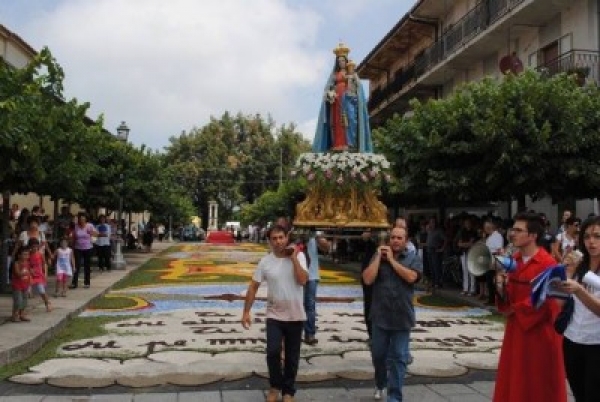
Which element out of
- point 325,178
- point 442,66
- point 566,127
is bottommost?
point 325,178

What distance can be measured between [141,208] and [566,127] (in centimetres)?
2140

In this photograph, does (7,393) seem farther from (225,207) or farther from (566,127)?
(225,207)

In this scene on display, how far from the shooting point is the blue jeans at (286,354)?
670 cm

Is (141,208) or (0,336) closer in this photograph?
(0,336)

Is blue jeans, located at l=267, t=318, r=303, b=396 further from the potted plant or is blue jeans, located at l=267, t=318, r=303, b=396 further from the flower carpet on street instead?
the potted plant

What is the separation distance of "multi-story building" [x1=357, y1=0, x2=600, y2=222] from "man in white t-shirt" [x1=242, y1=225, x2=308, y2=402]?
14.8m

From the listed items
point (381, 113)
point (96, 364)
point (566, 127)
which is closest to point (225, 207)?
point (381, 113)

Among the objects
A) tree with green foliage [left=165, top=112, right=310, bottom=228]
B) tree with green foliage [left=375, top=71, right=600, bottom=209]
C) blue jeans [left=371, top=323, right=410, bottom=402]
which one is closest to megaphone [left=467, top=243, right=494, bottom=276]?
blue jeans [left=371, top=323, right=410, bottom=402]

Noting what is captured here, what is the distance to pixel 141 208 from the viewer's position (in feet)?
106

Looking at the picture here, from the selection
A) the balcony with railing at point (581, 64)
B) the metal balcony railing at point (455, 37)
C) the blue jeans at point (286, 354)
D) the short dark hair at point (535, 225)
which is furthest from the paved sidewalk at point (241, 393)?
the metal balcony railing at point (455, 37)

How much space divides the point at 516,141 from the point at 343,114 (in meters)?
6.91

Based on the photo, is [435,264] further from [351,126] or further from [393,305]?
[393,305]

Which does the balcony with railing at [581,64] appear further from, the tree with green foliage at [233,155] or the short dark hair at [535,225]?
the tree with green foliage at [233,155]

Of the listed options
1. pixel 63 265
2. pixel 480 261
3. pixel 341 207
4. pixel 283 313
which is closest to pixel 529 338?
pixel 480 261
